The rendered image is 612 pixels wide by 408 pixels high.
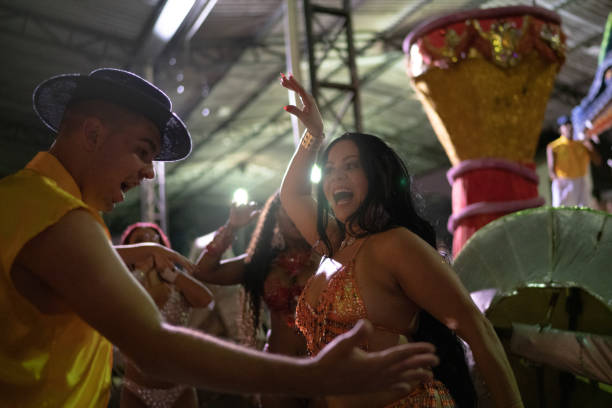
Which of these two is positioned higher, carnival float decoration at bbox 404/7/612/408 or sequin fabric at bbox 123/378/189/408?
carnival float decoration at bbox 404/7/612/408

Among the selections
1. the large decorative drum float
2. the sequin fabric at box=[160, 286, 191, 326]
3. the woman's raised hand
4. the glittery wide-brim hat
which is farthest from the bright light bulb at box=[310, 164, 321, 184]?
the sequin fabric at box=[160, 286, 191, 326]

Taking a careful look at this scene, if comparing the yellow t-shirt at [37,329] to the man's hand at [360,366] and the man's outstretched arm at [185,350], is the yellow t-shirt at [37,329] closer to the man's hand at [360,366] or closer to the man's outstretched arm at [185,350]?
the man's outstretched arm at [185,350]

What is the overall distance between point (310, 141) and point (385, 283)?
2.34 feet

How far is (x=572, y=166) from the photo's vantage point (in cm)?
614

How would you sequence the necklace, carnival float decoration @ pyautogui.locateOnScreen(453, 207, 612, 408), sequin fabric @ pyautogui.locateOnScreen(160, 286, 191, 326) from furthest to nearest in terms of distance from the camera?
sequin fabric @ pyautogui.locateOnScreen(160, 286, 191, 326), carnival float decoration @ pyautogui.locateOnScreen(453, 207, 612, 408), the necklace

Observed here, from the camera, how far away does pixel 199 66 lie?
979 centimetres

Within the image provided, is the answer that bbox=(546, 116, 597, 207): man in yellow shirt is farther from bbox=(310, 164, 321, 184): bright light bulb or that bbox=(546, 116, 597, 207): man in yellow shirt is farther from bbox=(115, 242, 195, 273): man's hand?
bbox=(115, 242, 195, 273): man's hand

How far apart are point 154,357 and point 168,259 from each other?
1.03m

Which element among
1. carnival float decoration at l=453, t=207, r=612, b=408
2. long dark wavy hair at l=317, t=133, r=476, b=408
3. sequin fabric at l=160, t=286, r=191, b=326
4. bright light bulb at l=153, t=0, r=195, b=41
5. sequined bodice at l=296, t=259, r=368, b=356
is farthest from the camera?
bright light bulb at l=153, t=0, r=195, b=41

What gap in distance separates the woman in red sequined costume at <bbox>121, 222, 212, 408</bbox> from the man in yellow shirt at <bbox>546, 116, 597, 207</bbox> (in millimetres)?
4789

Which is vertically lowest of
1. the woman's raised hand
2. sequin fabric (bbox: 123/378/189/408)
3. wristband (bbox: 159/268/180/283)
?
sequin fabric (bbox: 123/378/189/408)

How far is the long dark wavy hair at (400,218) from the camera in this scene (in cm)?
170

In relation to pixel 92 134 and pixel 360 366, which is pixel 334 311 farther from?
pixel 92 134

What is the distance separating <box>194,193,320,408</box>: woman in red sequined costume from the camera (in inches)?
115
